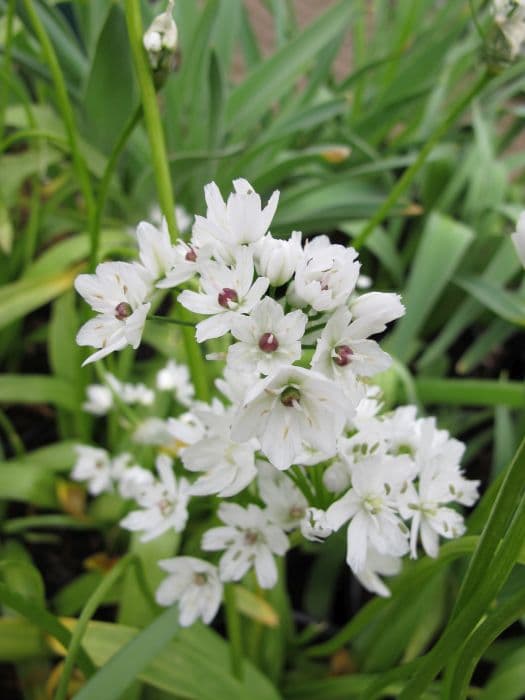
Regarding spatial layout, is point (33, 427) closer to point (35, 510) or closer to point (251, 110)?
point (35, 510)

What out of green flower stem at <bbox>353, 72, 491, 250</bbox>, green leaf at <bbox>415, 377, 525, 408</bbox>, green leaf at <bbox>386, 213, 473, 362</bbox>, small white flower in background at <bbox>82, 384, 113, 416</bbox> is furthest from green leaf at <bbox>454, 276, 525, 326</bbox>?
small white flower in background at <bbox>82, 384, 113, 416</bbox>

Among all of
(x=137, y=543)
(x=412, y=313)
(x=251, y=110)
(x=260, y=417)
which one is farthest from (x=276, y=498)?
(x=251, y=110)

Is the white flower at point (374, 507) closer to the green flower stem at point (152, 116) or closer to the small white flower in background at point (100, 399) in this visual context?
the green flower stem at point (152, 116)

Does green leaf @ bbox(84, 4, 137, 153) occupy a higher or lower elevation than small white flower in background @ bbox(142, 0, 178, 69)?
lower

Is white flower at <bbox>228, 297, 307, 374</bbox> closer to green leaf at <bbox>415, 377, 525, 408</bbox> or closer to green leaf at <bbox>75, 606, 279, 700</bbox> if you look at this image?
green leaf at <bbox>75, 606, 279, 700</bbox>

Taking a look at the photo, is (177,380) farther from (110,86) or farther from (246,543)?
(110,86)

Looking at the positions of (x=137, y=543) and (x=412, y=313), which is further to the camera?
(x=412, y=313)
